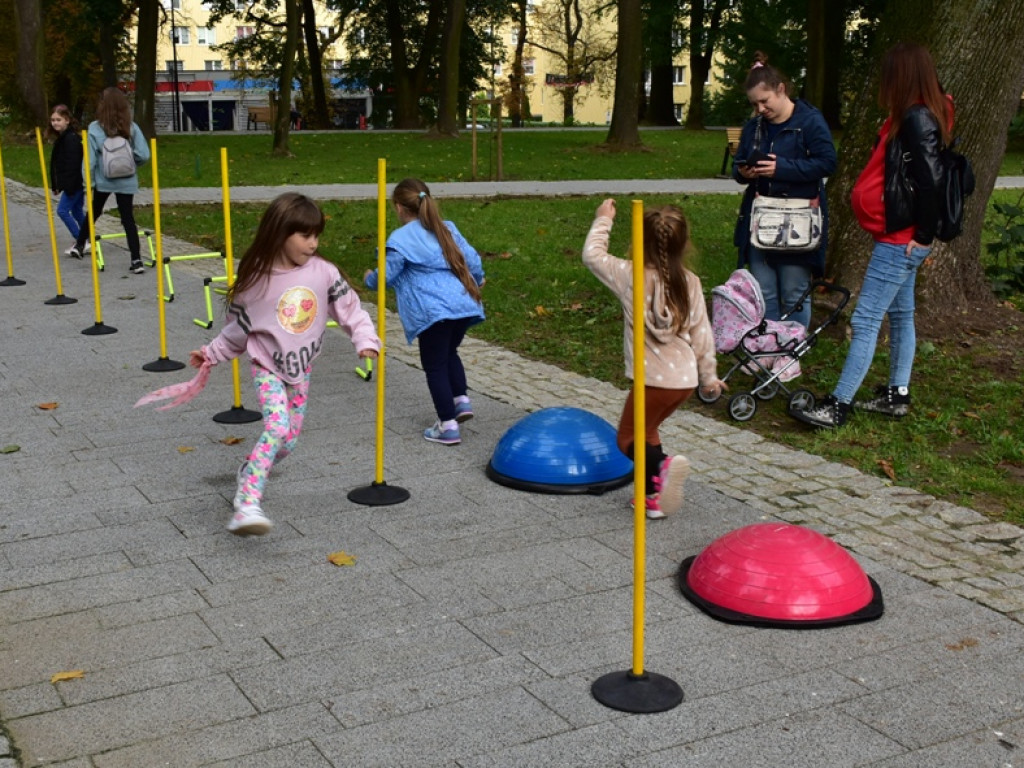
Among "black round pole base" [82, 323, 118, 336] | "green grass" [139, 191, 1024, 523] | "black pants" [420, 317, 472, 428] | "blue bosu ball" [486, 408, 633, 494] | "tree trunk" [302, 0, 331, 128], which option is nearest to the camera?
"blue bosu ball" [486, 408, 633, 494]

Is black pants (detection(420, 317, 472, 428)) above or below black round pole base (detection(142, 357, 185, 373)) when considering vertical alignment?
above

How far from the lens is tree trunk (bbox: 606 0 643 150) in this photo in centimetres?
2630

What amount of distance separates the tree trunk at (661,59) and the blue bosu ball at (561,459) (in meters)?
38.5

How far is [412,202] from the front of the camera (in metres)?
6.95

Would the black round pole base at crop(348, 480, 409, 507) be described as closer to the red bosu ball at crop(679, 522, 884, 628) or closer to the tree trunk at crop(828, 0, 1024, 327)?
the red bosu ball at crop(679, 522, 884, 628)

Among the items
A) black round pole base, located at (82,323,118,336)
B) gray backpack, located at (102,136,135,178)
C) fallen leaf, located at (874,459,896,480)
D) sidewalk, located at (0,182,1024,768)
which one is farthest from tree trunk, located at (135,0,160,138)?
fallen leaf, located at (874,459,896,480)

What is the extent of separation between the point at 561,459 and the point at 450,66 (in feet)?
87.8

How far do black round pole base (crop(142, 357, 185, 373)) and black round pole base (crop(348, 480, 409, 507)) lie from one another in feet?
10.9

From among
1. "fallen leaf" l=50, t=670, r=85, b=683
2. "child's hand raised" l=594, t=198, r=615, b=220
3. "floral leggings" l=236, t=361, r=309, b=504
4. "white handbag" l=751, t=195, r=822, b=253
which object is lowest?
"fallen leaf" l=50, t=670, r=85, b=683

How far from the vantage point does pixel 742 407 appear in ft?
25.1

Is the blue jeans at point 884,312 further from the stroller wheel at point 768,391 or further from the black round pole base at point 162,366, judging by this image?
the black round pole base at point 162,366

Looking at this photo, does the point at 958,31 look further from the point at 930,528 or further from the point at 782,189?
the point at 930,528

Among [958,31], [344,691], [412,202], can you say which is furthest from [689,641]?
[958,31]

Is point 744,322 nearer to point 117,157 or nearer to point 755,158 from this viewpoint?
point 755,158
